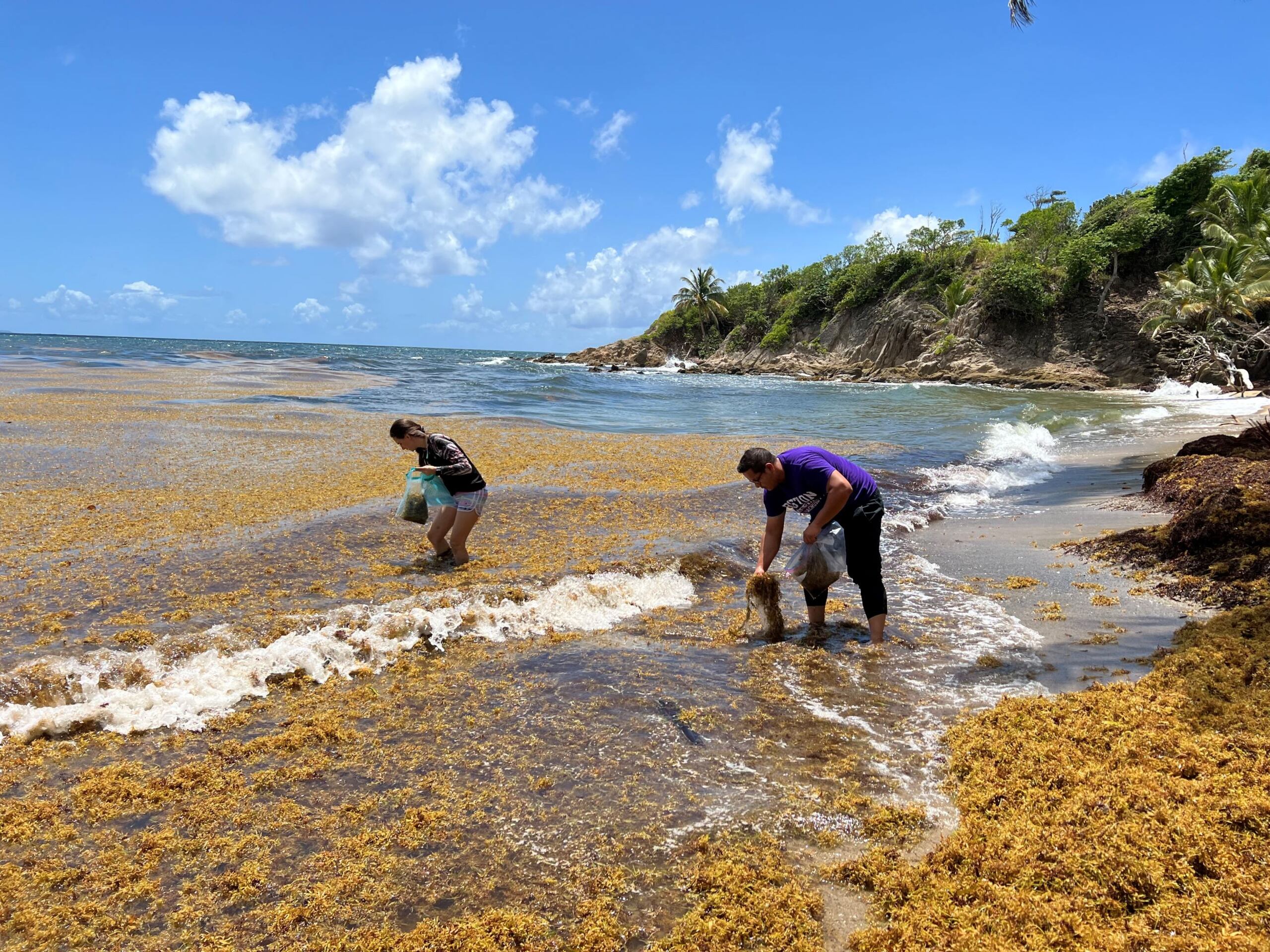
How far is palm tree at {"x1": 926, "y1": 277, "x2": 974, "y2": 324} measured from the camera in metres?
49.1

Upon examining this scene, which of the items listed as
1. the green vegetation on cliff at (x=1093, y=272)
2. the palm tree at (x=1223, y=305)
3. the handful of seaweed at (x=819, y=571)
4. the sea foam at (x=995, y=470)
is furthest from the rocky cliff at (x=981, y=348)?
the handful of seaweed at (x=819, y=571)

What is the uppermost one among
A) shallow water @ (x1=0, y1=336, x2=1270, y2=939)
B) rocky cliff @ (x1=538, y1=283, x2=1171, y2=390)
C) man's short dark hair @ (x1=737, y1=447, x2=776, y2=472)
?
rocky cliff @ (x1=538, y1=283, x2=1171, y2=390)

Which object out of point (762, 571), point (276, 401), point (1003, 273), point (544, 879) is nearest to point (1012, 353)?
point (1003, 273)

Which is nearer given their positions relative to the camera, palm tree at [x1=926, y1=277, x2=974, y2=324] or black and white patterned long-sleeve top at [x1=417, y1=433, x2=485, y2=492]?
black and white patterned long-sleeve top at [x1=417, y1=433, x2=485, y2=492]

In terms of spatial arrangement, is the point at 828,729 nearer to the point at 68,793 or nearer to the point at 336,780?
the point at 336,780

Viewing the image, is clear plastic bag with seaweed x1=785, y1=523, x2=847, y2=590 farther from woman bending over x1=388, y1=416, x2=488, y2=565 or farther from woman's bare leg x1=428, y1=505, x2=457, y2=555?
woman's bare leg x1=428, y1=505, x2=457, y2=555

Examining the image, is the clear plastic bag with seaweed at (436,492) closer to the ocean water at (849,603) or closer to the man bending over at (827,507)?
the ocean water at (849,603)

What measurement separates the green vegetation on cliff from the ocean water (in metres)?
5.56

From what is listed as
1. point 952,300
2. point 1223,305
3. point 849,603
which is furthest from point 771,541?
point 952,300

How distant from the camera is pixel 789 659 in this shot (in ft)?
16.2

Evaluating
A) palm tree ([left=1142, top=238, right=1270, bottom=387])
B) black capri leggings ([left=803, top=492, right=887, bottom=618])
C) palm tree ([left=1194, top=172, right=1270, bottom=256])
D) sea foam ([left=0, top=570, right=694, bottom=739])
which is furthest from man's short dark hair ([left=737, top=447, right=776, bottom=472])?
palm tree ([left=1194, top=172, right=1270, bottom=256])

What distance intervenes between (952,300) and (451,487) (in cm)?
5106

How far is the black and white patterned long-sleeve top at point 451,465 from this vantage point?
7.38 meters

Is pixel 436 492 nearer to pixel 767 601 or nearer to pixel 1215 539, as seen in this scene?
pixel 767 601
